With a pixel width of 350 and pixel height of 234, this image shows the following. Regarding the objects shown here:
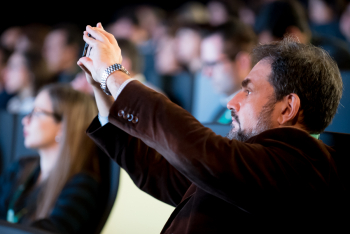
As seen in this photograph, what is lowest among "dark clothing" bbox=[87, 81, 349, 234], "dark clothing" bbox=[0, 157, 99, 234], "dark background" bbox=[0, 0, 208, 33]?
"dark clothing" bbox=[0, 157, 99, 234]

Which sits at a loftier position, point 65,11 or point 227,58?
point 65,11

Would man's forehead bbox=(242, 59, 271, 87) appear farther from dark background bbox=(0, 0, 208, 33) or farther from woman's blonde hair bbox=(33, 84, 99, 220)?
dark background bbox=(0, 0, 208, 33)

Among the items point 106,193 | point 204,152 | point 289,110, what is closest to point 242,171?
point 204,152

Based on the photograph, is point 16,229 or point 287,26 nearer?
point 16,229

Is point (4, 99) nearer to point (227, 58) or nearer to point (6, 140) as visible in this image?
point (6, 140)

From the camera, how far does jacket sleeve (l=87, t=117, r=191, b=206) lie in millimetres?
999

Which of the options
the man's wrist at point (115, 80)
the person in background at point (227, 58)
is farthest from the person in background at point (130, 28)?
the man's wrist at point (115, 80)

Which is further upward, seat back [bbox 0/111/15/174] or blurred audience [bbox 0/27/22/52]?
blurred audience [bbox 0/27/22/52]

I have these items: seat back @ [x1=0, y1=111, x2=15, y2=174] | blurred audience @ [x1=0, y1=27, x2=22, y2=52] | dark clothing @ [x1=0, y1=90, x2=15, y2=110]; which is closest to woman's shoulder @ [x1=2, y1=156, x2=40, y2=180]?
seat back @ [x1=0, y1=111, x2=15, y2=174]

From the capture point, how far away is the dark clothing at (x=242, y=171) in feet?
2.26

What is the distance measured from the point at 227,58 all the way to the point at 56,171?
1.12 m

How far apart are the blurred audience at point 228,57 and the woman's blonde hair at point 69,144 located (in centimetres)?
73

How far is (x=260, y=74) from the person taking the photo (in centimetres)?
91

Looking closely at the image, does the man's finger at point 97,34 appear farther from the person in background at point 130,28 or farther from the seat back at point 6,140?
the person in background at point 130,28
